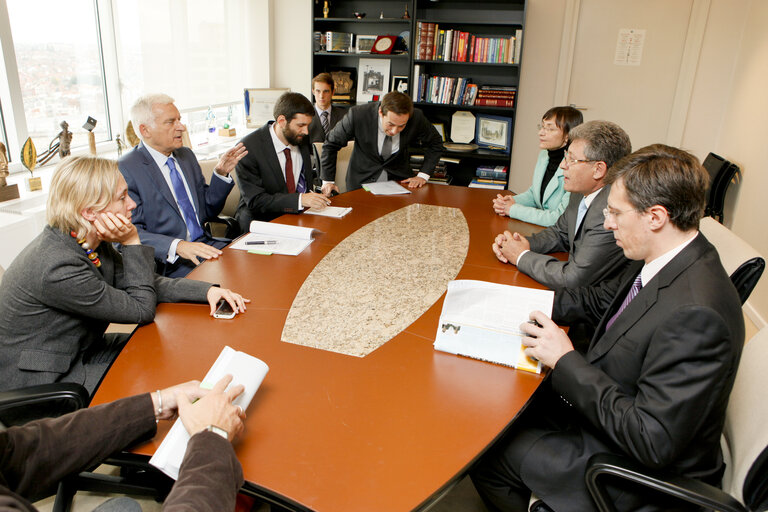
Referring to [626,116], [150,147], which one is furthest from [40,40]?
[626,116]

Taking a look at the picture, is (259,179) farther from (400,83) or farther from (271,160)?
(400,83)

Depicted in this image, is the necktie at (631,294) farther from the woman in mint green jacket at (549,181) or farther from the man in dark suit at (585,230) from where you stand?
the woman in mint green jacket at (549,181)

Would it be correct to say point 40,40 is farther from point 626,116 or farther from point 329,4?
point 626,116

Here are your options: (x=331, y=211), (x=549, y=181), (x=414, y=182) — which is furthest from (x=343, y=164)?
(x=549, y=181)

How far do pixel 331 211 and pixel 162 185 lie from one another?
34.7 inches

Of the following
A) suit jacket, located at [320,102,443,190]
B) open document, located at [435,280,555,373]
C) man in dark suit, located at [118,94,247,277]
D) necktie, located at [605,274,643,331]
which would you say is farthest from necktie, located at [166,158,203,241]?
necktie, located at [605,274,643,331]

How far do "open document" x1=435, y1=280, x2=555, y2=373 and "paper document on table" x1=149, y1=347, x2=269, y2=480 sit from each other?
55cm

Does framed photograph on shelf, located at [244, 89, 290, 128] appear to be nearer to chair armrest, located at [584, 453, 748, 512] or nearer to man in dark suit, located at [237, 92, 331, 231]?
man in dark suit, located at [237, 92, 331, 231]

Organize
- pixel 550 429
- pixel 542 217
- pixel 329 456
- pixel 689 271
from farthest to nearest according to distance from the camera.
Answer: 1. pixel 542 217
2. pixel 550 429
3. pixel 689 271
4. pixel 329 456

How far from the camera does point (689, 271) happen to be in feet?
4.41

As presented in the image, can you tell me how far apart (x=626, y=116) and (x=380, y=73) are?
2560 millimetres

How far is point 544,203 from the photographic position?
3137mm

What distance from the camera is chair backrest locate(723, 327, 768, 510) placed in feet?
3.90

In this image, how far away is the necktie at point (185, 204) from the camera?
9.06 feet
